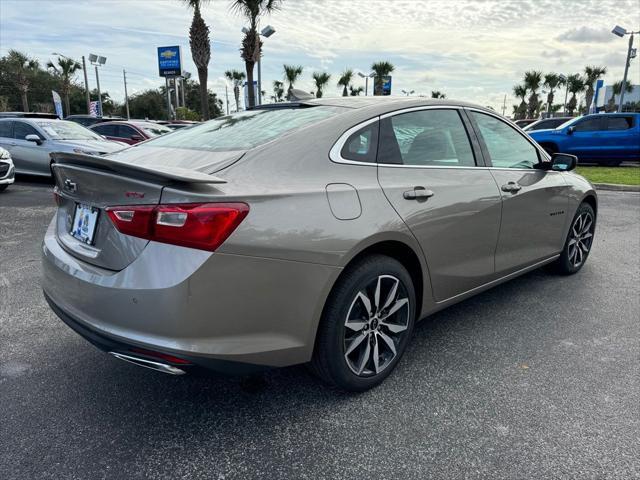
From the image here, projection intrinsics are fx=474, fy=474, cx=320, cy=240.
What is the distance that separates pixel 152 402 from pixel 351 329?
1.10 meters

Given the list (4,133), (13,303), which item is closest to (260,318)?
(13,303)

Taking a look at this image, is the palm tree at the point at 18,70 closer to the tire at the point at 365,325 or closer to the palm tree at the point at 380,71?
the palm tree at the point at 380,71

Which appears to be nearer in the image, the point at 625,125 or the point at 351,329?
the point at 351,329

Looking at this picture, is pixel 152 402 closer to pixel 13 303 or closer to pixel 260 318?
pixel 260 318

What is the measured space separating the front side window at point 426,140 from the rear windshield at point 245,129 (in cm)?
33

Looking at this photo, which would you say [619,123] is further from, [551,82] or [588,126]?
[551,82]

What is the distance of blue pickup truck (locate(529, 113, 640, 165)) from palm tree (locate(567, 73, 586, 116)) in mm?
52644

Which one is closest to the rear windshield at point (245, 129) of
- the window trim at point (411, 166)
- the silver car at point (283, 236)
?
the silver car at point (283, 236)

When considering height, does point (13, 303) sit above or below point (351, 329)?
below

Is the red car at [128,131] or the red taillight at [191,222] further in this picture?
the red car at [128,131]

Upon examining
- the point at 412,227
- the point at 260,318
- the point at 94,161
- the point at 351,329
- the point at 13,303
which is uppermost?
the point at 94,161

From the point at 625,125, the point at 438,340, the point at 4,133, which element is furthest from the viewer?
the point at 625,125

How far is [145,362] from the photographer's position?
6.47ft

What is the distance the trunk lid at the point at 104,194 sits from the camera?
1.94 metres
